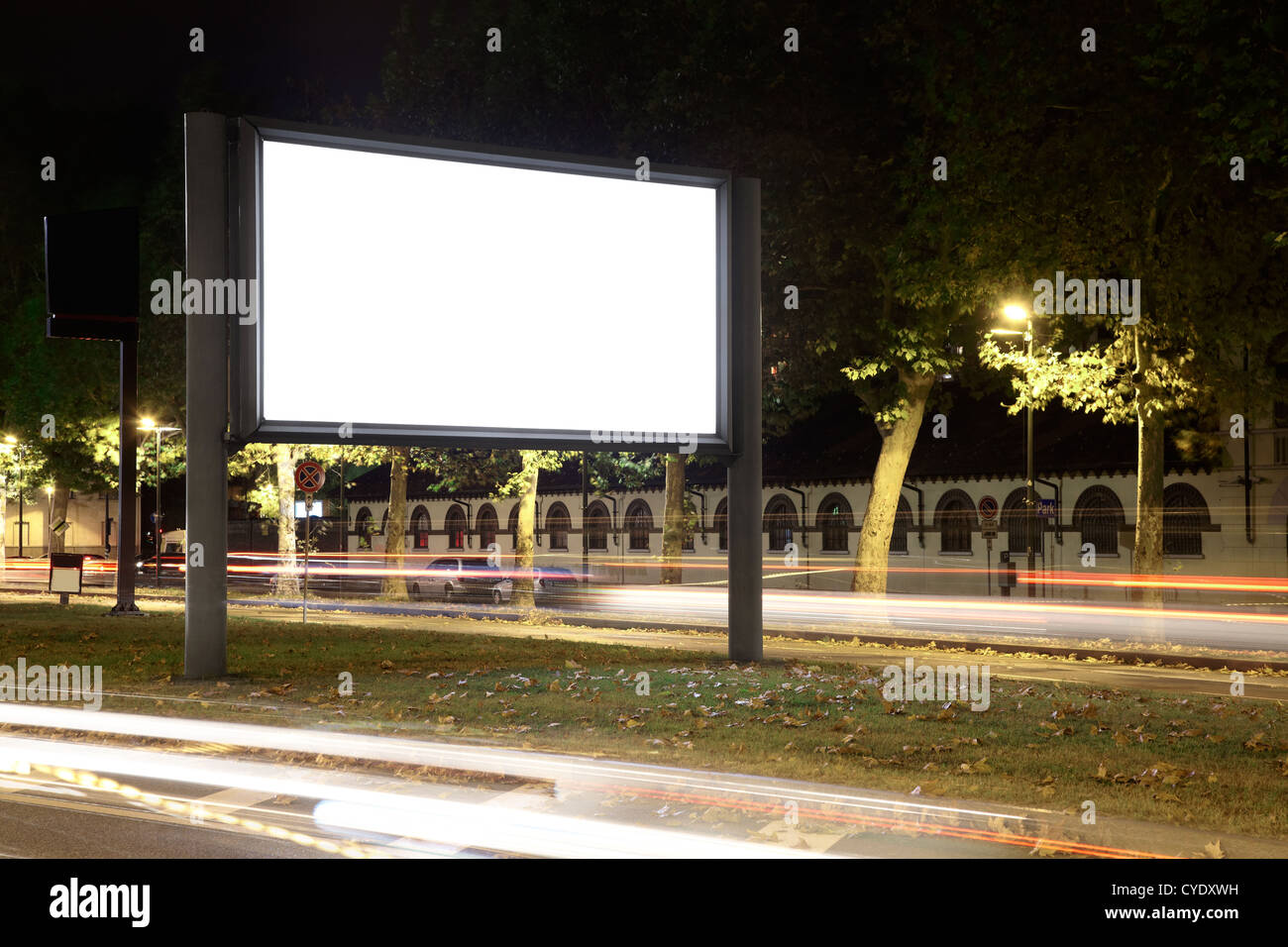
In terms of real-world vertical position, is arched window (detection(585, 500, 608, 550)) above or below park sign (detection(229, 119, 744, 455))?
below

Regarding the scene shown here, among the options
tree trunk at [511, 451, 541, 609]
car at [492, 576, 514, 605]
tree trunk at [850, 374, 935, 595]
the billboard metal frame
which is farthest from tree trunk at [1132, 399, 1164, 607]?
car at [492, 576, 514, 605]

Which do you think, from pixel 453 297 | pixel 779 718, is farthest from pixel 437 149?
pixel 779 718

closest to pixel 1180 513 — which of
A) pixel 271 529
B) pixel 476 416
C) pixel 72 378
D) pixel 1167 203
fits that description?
pixel 1167 203

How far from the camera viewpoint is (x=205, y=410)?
1348 cm

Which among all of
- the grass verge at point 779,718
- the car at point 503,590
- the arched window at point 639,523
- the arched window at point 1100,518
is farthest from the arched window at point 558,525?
the grass verge at point 779,718

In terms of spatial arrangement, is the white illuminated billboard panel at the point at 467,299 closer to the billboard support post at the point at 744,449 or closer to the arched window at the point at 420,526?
the billboard support post at the point at 744,449

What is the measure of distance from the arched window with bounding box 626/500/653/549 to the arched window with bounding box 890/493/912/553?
1405 centimetres

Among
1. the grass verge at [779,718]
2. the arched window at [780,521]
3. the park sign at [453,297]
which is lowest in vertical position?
the grass verge at [779,718]

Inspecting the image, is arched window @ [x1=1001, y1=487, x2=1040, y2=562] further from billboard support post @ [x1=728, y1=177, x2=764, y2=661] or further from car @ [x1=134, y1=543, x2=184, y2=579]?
car @ [x1=134, y1=543, x2=184, y2=579]

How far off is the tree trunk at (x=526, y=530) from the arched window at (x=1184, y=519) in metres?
19.4

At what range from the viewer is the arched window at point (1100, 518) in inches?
1522

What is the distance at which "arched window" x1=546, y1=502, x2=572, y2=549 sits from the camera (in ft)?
197

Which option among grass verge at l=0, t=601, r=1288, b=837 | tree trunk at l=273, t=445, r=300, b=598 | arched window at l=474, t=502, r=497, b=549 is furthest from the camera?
arched window at l=474, t=502, r=497, b=549

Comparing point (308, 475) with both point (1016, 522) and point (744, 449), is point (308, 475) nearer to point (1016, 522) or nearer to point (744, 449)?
point (744, 449)
